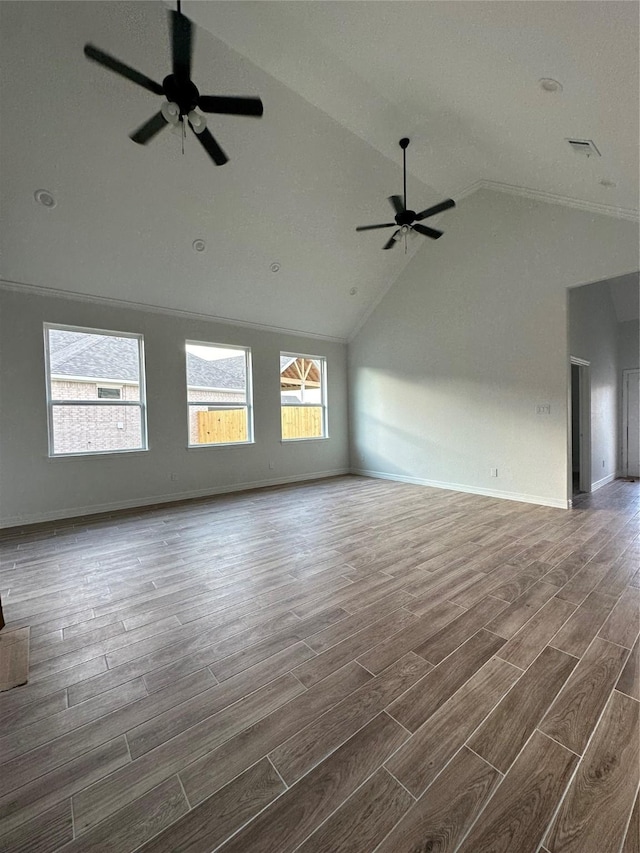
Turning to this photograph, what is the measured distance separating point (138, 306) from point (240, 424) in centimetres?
237

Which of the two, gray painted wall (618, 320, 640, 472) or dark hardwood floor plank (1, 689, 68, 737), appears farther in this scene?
gray painted wall (618, 320, 640, 472)

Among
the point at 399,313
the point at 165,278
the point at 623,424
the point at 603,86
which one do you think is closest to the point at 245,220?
the point at 165,278

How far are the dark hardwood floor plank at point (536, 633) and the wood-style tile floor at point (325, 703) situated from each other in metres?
0.02

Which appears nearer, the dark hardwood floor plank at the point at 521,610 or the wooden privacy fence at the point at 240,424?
the dark hardwood floor plank at the point at 521,610

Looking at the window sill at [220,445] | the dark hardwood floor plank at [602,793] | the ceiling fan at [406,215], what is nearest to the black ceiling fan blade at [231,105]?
the ceiling fan at [406,215]

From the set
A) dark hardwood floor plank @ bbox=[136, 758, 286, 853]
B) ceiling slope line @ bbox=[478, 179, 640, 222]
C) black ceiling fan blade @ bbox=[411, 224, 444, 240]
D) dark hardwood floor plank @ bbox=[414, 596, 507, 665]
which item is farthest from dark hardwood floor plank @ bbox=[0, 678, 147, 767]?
ceiling slope line @ bbox=[478, 179, 640, 222]

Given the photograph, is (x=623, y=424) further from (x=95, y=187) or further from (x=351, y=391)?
(x=95, y=187)

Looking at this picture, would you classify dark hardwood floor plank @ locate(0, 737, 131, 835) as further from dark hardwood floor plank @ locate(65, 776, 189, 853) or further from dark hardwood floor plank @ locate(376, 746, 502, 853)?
dark hardwood floor plank @ locate(376, 746, 502, 853)

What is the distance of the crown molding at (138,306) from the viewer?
174 inches

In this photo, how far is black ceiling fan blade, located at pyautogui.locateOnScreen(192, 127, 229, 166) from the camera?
8.51 ft

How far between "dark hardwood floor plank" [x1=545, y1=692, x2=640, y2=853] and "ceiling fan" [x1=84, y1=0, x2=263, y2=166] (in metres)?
3.75

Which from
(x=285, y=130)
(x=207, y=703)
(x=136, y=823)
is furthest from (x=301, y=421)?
(x=136, y=823)

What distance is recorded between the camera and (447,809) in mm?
1188

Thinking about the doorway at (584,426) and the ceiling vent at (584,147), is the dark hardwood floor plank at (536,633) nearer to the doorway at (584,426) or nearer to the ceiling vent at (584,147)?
the ceiling vent at (584,147)
